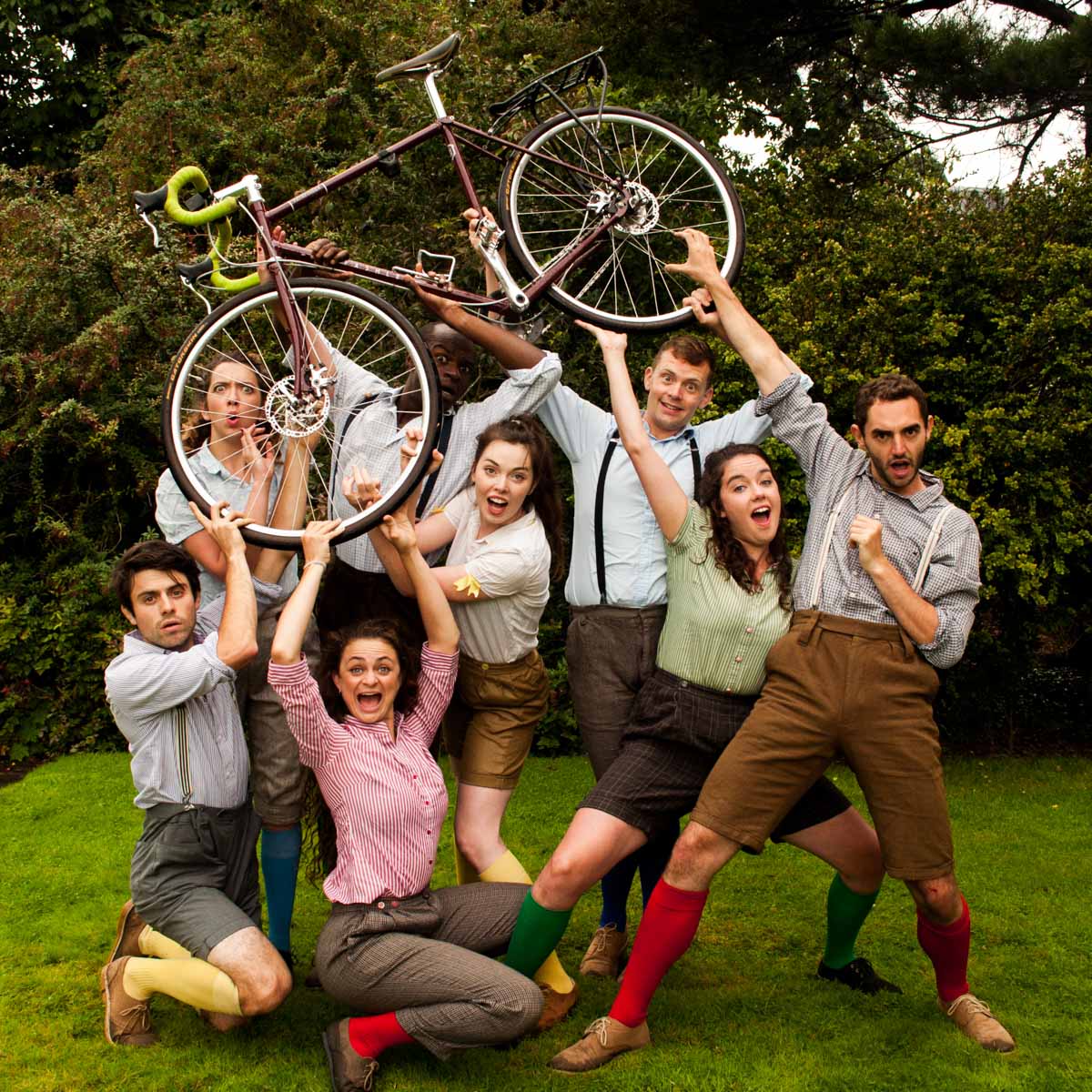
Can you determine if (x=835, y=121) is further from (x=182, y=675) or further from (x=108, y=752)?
(x=182, y=675)

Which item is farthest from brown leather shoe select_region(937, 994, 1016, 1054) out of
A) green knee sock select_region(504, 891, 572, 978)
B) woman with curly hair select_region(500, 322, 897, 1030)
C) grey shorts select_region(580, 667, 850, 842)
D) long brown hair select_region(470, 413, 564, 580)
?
long brown hair select_region(470, 413, 564, 580)

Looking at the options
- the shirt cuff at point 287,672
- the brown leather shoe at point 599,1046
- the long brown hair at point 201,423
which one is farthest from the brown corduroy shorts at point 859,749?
the long brown hair at point 201,423

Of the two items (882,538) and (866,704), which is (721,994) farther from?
(882,538)

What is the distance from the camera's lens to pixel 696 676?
347cm

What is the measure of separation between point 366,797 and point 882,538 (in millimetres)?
1691

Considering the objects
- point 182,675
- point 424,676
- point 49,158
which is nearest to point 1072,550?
point 424,676

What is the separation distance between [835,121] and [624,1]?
2.15m

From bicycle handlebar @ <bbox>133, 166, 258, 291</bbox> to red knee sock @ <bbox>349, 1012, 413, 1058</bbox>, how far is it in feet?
7.53

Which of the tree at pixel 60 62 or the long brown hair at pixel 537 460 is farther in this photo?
the tree at pixel 60 62

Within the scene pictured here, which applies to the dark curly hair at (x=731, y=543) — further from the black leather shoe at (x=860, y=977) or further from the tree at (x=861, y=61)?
the tree at (x=861, y=61)

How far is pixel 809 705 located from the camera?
128 inches

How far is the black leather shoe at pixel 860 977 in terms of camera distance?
12.8ft

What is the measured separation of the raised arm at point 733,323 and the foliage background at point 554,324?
244cm

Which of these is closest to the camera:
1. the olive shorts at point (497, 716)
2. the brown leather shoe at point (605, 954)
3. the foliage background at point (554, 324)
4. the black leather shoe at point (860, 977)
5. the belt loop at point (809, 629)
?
the belt loop at point (809, 629)
